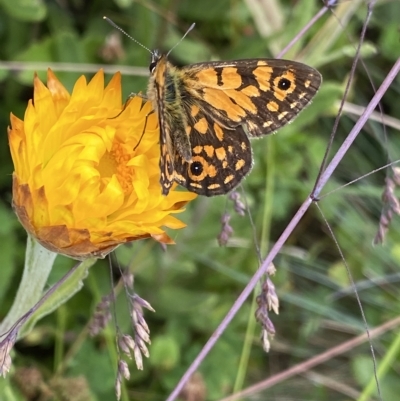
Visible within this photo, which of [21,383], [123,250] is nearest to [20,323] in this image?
[21,383]

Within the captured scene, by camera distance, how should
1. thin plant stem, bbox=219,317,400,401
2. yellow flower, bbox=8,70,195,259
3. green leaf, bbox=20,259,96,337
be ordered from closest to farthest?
1. yellow flower, bbox=8,70,195,259
2. green leaf, bbox=20,259,96,337
3. thin plant stem, bbox=219,317,400,401

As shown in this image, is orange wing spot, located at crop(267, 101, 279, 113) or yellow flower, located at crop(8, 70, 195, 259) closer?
yellow flower, located at crop(8, 70, 195, 259)

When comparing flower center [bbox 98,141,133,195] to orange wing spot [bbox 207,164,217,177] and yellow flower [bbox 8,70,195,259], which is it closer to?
yellow flower [bbox 8,70,195,259]

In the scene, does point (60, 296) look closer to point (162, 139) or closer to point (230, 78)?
point (162, 139)

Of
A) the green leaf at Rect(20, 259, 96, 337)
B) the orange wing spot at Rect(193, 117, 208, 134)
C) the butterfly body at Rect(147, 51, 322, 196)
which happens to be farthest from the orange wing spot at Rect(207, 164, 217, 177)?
the green leaf at Rect(20, 259, 96, 337)

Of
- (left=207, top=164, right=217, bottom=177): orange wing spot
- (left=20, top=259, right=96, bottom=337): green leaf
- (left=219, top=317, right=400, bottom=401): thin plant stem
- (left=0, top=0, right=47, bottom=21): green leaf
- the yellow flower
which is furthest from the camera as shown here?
(left=0, top=0, right=47, bottom=21): green leaf

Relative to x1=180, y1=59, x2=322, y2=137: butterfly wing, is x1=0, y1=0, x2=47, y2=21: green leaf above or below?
below

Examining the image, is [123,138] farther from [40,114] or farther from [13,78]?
[13,78]

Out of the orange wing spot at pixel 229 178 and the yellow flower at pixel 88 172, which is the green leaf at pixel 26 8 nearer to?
the yellow flower at pixel 88 172

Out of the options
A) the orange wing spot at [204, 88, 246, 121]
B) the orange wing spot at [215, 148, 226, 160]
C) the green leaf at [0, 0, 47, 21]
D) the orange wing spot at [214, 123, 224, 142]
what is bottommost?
the green leaf at [0, 0, 47, 21]
